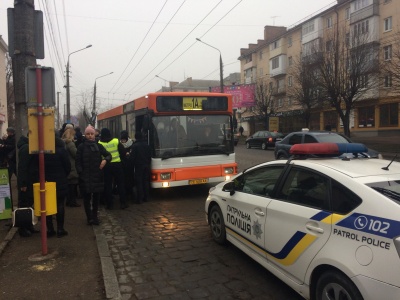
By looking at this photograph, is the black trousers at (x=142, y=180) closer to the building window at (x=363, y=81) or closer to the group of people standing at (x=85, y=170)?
the group of people standing at (x=85, y=170)

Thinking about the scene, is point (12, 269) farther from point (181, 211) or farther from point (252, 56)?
point (252, 56)

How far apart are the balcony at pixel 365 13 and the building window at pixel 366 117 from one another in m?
8.62

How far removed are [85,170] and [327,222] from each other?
4647 mm

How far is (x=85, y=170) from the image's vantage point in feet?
21.0

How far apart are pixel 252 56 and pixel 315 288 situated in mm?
58887

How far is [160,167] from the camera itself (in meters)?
8.48

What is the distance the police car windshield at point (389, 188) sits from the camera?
9.08 feet

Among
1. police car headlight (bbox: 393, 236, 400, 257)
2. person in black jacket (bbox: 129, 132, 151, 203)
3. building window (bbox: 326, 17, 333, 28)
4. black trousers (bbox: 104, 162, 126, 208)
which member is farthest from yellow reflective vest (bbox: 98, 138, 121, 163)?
building window (bbox: 326, 17, 333, 28)

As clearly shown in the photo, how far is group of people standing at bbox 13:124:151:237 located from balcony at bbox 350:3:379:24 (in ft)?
106

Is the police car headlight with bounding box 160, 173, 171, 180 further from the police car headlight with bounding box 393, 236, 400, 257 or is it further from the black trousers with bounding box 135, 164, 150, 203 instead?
the police car headlight with bounding box 393, 236, 400, 257

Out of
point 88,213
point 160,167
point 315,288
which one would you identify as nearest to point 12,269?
point 88,213

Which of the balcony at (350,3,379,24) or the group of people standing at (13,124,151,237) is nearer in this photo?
the group of people standing at (13,124,151,237)

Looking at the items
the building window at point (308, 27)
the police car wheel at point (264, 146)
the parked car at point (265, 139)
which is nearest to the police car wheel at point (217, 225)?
the parked car at point (265, 139)

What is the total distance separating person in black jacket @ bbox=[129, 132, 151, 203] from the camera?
8.42m
